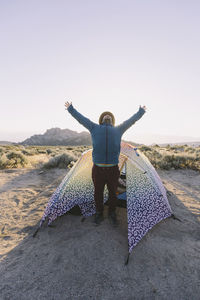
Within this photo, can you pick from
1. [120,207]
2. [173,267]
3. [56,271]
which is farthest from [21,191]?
[173,267]

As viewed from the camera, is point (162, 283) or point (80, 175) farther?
point (80, 175)

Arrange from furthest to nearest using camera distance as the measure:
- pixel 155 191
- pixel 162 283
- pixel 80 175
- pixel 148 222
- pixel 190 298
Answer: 1. pixel 80 175
2. pixel 155 191
3. pixel 148 222
4. pixel 162 283
5. pixel 190 298

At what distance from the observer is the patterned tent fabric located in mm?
3654

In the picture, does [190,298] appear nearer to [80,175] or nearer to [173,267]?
[173,267]

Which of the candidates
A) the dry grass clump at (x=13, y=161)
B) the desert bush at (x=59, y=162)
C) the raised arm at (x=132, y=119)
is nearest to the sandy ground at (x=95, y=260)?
the raised arm at (x=132, y=119)

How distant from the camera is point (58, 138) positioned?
104 metres

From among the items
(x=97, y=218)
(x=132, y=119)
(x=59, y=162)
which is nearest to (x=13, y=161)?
(x=59, y=162)

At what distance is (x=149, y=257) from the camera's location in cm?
316

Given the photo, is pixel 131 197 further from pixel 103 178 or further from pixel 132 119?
pixel 132 119

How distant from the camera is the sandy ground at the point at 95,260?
2.54m

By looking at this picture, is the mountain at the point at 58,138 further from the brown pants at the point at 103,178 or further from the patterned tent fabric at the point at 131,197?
the brown pants at the point at 103,178

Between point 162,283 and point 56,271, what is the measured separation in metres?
1.64

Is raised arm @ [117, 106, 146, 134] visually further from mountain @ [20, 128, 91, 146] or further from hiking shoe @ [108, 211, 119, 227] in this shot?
mountain @ [20, 128, 91, 146]

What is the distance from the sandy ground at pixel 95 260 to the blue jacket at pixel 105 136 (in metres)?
1.65
